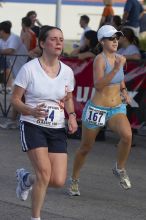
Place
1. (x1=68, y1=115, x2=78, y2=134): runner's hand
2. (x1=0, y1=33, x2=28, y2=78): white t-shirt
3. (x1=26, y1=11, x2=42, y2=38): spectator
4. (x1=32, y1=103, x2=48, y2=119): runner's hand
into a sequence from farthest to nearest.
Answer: (x1=26, y1=11, x2=42, y2=38): spectator → (x1=0, y1=33, x2=28, y2=78): white t-shirt → (x1=68, y1=115, x2=78, y2=134): runner's hand → (x1=32, y1=103, x2=48, y2=119): runner's hand

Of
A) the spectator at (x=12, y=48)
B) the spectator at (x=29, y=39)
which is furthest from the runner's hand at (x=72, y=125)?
the spectator at (x=29, y=39)

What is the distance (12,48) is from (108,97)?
23.3ft

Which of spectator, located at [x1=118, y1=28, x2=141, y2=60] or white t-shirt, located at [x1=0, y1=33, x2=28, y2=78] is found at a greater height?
spectator, located at [x1=118, y1=28, x2=141, y2=60]

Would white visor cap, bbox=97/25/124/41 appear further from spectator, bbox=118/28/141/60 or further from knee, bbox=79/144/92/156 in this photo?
spectator, bbox=118/28/141/60

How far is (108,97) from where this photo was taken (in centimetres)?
769

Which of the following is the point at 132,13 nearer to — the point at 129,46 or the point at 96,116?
the point at 129,46

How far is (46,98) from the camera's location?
6.23m

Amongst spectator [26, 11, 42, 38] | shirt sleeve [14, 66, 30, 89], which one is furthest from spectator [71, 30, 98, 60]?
spectator [26, 11, 42, 38]

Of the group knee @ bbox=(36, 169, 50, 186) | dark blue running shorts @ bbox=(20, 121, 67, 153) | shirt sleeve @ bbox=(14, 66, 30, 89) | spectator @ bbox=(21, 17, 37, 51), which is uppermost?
shirt sleeve @ bbox=(14, 66, 30, 89)

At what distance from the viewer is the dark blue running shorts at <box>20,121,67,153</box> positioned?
244 inches

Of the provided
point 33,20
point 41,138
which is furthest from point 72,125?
point 33,20

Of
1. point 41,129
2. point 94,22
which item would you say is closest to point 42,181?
point 41,129

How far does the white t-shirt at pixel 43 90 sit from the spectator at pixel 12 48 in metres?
6.35

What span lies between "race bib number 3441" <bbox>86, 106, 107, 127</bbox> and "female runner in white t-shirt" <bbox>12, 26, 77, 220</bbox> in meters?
1.18
